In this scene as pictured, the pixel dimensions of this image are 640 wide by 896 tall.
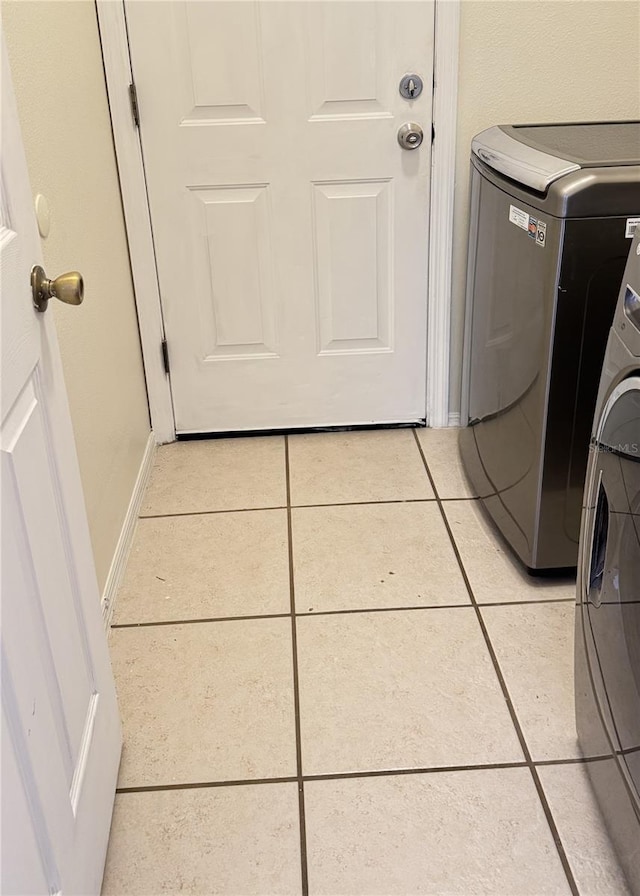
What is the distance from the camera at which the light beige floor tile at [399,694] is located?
1548 millimetres

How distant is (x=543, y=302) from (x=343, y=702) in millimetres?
903

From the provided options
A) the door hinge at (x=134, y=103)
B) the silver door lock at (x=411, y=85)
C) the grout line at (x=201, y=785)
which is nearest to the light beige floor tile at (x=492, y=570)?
the grout line at (x=201, y=785)

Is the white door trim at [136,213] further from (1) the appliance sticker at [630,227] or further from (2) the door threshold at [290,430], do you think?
(1) the appliance sticker at [630,227]

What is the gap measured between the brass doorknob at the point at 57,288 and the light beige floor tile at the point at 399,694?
93 cm

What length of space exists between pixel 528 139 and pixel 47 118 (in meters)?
1.09

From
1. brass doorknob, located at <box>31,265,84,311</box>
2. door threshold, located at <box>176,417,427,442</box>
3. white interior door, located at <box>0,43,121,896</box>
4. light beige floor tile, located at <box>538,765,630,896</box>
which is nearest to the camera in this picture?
white interior door, located at <box>0,43,121,896</box>

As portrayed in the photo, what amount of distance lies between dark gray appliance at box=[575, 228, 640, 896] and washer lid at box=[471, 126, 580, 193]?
573 mm

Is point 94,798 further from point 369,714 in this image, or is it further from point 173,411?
point 173,411

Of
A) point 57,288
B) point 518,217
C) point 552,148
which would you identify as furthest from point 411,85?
point 57,288

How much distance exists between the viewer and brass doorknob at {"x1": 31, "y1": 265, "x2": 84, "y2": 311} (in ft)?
3.66

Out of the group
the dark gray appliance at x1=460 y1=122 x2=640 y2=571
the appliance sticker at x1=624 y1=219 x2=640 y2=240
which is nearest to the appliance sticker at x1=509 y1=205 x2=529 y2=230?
the dark gray appliance at x1=460 y1=122 x2=640 y2=571

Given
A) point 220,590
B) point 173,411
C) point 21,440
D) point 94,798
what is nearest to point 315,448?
point 173,411

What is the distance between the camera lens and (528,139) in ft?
6.58

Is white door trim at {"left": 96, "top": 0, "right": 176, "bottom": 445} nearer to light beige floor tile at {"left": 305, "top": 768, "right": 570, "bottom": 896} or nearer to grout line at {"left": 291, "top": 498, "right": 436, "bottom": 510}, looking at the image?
grout line at {"left": 291, "top": 498, "right": 436, "bottom": 510}
